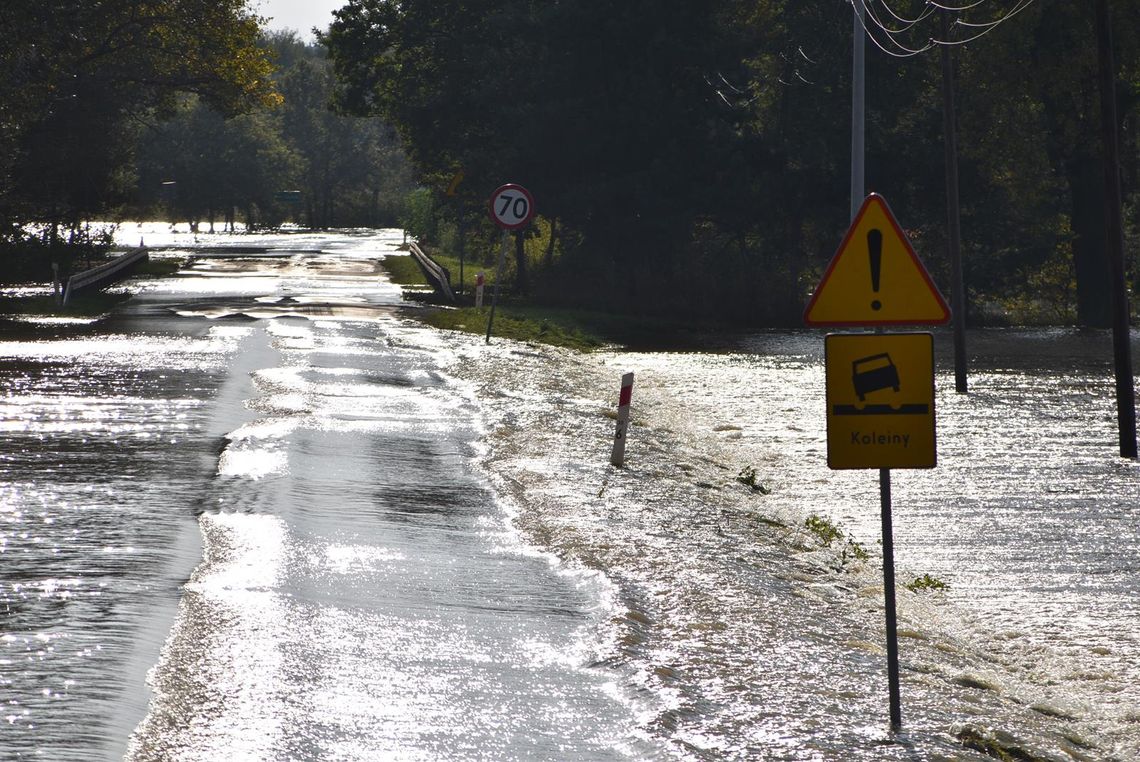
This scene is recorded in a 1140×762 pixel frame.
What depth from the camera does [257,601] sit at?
8602 mm

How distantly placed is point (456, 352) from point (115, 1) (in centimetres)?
Answer: 2829

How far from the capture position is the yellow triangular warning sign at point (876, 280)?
276 inches

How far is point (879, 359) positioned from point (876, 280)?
368 mm

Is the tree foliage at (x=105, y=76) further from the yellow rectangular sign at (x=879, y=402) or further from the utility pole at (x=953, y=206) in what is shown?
the yellow rectangular sign at (x=879, y=402)

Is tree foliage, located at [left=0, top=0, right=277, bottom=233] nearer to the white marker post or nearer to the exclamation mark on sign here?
the white marker post

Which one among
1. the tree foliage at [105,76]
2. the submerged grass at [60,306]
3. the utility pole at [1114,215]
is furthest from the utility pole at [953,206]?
the tree foliage at [105,76]

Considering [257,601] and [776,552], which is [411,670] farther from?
[776,552]

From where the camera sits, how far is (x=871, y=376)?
7059mm

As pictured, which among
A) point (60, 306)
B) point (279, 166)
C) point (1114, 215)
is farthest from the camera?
point (279, 166)

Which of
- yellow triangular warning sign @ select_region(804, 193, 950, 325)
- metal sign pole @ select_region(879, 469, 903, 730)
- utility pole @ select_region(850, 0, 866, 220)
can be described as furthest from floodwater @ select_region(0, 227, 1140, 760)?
utility pole @ select_region(850, 0, 866, 220)

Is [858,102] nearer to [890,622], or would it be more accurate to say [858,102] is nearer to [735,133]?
[735,133]

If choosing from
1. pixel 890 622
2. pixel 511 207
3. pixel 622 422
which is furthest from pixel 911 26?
pixel 890 622

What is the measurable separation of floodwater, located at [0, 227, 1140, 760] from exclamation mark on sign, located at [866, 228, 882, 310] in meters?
1.90

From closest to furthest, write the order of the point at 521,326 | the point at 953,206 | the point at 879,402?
the point at 879,402 → the point at 953,206 → the point at 521,326
